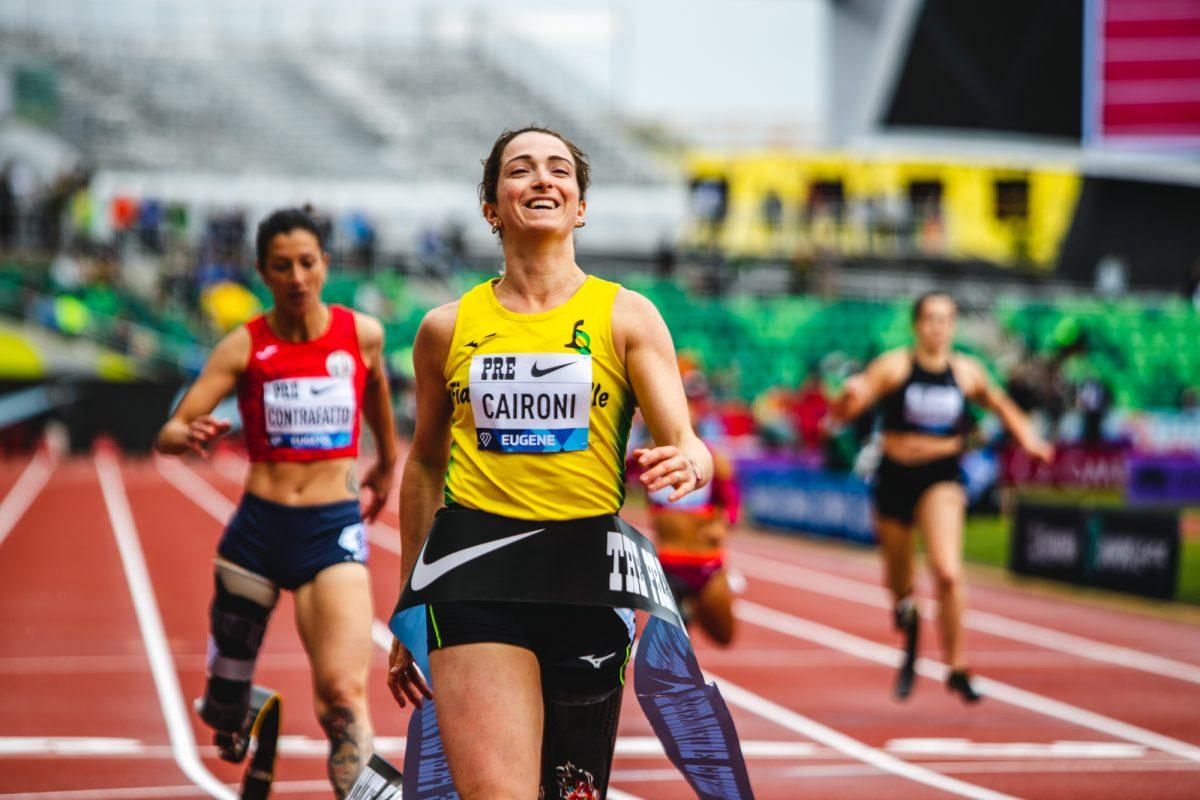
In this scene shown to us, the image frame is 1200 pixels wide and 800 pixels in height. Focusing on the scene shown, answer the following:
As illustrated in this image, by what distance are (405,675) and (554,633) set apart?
0.52 m

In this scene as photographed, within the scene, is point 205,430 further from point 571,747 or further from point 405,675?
point 571,747

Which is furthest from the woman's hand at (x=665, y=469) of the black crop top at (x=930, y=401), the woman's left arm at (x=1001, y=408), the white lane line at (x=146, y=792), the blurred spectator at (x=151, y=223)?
the blurred spectator at (x=151, y=223)

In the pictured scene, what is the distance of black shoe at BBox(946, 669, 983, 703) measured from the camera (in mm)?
9531

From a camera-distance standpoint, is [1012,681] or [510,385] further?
[1012,681]

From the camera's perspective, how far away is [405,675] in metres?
4.64

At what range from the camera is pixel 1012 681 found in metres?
11.4

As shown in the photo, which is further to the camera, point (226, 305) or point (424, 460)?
point (226, 305)

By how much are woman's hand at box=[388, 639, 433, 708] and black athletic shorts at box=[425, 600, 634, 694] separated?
0.24 m

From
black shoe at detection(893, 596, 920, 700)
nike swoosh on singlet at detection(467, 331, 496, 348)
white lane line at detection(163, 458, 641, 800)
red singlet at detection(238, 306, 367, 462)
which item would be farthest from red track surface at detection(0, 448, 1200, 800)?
nike swoosh on singlet at detection(467, 331, 496, 348)

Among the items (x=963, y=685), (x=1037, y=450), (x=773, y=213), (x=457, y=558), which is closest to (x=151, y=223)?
(x=773, y=213)

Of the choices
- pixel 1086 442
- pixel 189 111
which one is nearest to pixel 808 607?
pixel 1086 442

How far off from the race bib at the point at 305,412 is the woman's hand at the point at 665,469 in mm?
2727

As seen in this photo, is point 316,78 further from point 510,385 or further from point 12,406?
point 510,385

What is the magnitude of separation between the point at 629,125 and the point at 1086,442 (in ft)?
98.2
